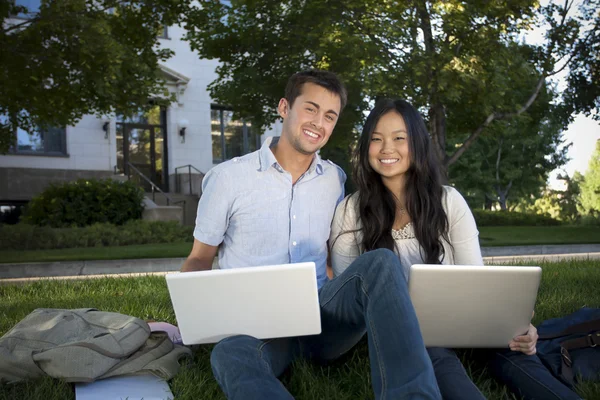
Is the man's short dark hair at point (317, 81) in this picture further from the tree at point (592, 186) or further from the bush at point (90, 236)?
the tree at point (592, 186)

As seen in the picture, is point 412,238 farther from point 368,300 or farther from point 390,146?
point 368,300

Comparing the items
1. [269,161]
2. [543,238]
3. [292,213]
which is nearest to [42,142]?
[543,238]

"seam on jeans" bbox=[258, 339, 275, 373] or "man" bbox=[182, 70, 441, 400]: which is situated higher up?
"man" bbox=[182, 70, 441, 400]

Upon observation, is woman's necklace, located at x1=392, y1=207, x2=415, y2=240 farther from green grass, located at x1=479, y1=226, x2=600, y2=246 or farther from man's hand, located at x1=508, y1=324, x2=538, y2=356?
green grass, located at x1=479, y1=226, x2=600, y2=246

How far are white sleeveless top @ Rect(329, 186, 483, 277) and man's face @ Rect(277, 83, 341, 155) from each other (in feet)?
1.32

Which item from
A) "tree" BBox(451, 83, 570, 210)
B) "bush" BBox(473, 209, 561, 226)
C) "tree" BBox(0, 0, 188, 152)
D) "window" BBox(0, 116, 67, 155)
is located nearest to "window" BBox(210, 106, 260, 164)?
"window" BBox(0, 116, 67, 155)

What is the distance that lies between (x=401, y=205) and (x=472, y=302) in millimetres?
1056

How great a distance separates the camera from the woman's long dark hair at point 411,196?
3.27 metres

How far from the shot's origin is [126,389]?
2.76 meters

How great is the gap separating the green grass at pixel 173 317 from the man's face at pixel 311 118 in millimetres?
1259

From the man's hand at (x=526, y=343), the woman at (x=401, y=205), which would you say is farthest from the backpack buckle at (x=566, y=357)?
the woman at (x=401, y=205)

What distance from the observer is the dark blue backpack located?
2.85 meters

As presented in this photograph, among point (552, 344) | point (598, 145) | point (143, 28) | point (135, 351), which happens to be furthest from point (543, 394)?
point (598, 145)

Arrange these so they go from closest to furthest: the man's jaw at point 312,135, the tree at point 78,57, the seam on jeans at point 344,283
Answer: the seam on jeans at point 344,283
the man's jaw at point 312,135
the tree at point 78,57
